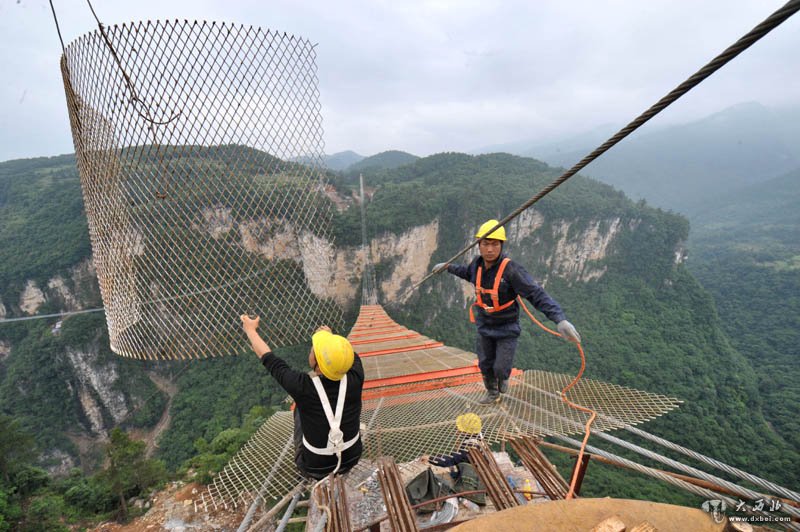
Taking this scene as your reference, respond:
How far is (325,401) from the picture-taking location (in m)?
1.69

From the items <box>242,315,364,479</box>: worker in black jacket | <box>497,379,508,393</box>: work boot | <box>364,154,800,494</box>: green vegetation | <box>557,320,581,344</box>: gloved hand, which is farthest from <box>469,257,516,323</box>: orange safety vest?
<box>364,154,800,494</box>: green vegetation

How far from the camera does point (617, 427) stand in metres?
1.93

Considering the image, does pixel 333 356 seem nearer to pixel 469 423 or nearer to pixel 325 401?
pixel 325 401

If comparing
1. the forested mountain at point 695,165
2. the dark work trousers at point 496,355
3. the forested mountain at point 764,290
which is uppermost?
the forested mountain at point 695,165

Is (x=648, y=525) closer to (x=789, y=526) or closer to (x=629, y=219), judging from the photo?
(x=789, y=526)

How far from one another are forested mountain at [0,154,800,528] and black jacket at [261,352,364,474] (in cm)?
986

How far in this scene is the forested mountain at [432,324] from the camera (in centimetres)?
2111

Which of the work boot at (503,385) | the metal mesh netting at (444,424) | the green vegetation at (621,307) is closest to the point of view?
the metal mesh netting at (444,424)

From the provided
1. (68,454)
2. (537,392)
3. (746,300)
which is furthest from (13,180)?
(746,300)

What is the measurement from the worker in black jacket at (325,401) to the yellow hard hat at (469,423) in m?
0.76

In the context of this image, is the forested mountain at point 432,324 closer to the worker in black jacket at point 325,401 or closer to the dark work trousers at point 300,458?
the dark work trousers at point 300,458

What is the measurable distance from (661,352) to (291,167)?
35.9 metres

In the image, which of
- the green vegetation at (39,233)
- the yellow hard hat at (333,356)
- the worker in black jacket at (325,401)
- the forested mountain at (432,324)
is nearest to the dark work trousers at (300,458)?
the worker in black jacket at (325,401)

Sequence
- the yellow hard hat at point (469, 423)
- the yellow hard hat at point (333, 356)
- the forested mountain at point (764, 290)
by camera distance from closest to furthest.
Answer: the yellow hard hat at point (333, 356) → the yellow hard hat at point (469, 423) → the forested mountain at point (764, 290)
